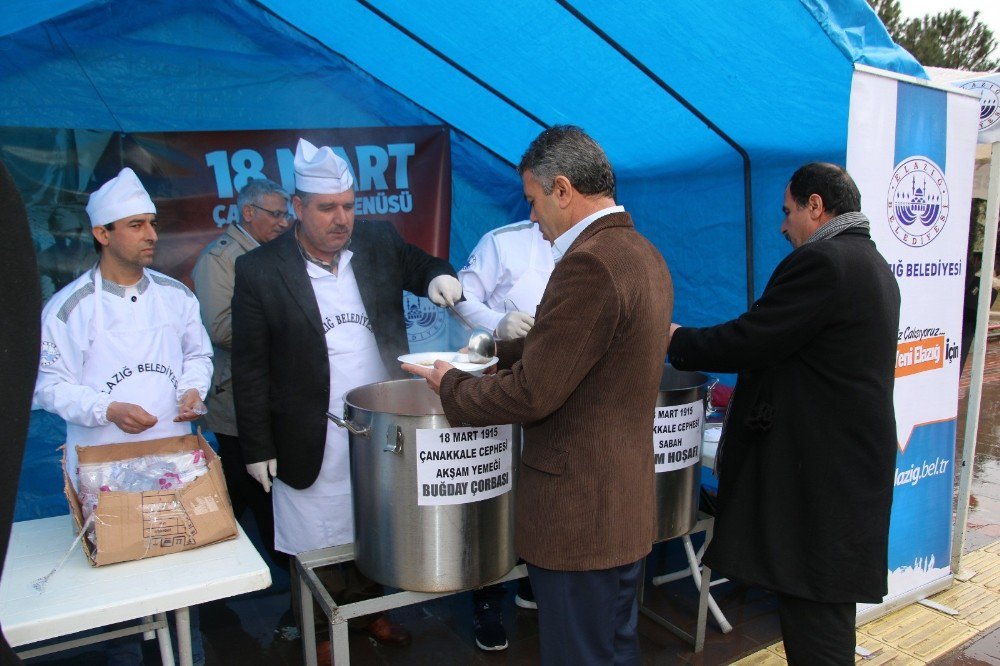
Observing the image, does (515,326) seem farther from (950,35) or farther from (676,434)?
(950,35)

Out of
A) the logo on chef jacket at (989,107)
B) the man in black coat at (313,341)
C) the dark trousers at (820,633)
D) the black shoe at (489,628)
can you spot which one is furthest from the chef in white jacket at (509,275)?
the logo on chef jacket at (989,107)

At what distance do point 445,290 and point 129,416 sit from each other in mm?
1133

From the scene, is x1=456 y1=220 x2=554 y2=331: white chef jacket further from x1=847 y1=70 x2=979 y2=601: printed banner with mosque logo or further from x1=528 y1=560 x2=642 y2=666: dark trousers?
x1=528 y1=560 x2=642 y2=666: dark trousers

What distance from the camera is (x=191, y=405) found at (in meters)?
2.31

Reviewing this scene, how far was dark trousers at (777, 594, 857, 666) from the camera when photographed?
2061 mm

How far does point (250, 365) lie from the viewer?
244 cm

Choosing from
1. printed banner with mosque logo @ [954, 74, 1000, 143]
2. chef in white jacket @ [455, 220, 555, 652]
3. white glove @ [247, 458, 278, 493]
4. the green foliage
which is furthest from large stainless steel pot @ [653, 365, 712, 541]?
the green foliage

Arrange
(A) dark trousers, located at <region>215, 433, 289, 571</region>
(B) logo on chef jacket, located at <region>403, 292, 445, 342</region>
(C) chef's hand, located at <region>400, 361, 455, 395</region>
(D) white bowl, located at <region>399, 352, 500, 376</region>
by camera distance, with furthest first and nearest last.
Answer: (B) logo on chef jacket, located at <region>403, 292, 445, 342</region> → (A) dark trousers, located at <region>215, 433, 289, 571</region> → (D) white bowl, located at <region>399, 352, 500, 376</region> → (C) chef's hand, located at <region>400, 361, 455, 395</region>

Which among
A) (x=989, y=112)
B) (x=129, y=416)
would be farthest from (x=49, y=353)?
(x=989, y=112)

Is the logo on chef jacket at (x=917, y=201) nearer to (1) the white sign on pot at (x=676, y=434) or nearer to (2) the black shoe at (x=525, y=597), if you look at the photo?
(1) the white sign on pot at (x=676, y=434)

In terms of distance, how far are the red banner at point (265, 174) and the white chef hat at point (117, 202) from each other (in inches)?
36.4

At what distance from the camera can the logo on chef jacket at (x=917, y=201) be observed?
2723 mm

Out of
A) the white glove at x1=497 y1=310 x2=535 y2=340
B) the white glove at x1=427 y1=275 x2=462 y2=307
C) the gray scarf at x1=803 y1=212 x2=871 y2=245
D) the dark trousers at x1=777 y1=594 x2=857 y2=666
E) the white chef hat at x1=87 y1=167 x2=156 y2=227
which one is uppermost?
the white chef hat at x1=87 y1=167 x2=156 y2=227

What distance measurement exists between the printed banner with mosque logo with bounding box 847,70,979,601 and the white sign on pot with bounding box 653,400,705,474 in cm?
97
